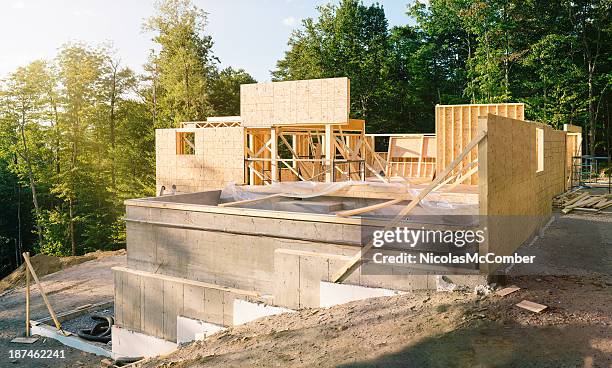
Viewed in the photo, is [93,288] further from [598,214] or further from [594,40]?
[594,40]

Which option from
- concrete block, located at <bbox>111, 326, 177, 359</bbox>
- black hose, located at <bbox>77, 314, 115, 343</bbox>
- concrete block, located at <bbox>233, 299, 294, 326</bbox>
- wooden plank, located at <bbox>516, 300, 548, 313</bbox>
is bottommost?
black hose, located at <bbox>77, 314, 115, 343</bbox>

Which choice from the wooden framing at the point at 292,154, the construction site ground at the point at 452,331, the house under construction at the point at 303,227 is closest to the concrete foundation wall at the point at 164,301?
the house under construction at the point at 303,227

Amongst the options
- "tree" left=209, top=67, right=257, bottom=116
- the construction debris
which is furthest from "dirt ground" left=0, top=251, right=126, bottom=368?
"tree" left=209, top=67, right=257, bottom=116

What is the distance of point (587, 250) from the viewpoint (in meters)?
9.27

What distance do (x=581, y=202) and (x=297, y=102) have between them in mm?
9193

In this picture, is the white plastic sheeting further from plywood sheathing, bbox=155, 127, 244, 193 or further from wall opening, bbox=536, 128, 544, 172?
plywood sheathing, bbox=155, 127, 244, 193

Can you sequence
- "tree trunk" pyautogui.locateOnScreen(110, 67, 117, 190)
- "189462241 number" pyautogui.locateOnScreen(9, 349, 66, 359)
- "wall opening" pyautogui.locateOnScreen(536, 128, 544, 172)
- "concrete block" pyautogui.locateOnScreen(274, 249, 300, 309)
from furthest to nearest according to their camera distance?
"tree trunk" pyautogui.locateOnScreen(110, 67, 117, 190) < "189462241 number" pyautogui.locateOnScreen(9, 349, 66, 359) < "wall opening" pyautogui.locateOnScreen(536, 128, 544, 172) < "concrete block" pyautogui.locateOnScreen(274, 249, 300, 309)

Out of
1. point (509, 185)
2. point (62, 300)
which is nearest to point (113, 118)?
point (62, 300)

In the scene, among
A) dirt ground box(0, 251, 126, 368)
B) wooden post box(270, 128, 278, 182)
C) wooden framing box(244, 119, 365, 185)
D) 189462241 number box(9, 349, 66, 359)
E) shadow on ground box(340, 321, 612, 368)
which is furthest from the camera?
wooden post box(270, 128, 278, 182)

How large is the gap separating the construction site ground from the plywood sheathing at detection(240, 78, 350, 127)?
7989 mm

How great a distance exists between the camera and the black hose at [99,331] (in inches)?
529

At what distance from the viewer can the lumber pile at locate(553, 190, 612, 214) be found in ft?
46.4

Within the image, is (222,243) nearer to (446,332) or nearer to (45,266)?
(446,332)

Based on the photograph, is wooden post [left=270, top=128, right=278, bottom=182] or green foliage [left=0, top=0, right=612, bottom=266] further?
green foliage [left=0, top=0, right=612, bottom=266]
